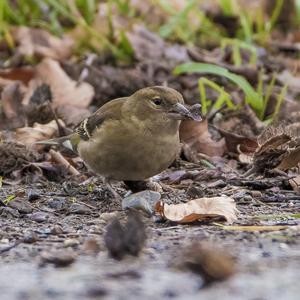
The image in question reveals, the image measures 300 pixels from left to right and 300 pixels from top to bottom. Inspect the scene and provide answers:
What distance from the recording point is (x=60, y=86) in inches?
297

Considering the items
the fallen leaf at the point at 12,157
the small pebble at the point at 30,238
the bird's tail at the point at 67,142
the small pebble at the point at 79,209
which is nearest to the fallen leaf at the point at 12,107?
the bird's tail at the point at 67,142

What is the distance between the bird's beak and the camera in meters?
5.20

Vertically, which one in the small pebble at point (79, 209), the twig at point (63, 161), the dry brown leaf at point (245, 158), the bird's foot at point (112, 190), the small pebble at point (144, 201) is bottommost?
the twig at point (63, 161)

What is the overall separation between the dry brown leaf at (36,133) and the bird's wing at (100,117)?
508mm

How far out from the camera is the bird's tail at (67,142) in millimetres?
6066

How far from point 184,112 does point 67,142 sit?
1.22 meters

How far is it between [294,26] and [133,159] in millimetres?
5802

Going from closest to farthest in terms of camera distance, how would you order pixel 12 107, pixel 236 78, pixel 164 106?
pixel 164 106
pixel 236 78
pixel 12 107

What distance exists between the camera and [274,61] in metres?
9.15

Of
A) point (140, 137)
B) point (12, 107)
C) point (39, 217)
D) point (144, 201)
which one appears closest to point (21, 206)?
point (39, 217)

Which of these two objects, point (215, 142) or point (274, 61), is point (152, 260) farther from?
point (274, 61)

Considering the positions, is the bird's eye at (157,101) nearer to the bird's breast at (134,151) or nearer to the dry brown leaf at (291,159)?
the bird's breast at (134,151)

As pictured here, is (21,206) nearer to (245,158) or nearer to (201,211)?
(201,211)

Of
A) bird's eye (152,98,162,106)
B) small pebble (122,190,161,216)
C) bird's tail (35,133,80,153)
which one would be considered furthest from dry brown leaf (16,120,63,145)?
small pebble (122,190,161,216)
